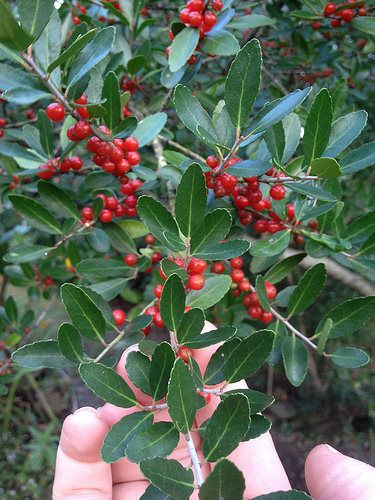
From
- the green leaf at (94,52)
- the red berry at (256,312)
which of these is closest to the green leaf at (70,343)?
the green leaf at (94,52)

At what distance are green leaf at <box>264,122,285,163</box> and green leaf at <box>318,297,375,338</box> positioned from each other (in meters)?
0.37

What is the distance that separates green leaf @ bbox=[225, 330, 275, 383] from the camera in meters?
0.75

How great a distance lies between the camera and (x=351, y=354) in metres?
1.03

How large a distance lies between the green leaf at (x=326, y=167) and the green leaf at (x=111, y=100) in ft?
1.60

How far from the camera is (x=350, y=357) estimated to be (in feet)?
3.35

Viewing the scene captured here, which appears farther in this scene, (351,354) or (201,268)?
(351,354)

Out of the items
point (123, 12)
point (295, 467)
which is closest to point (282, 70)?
point (123, 12)

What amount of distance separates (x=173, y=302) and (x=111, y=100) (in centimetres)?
54

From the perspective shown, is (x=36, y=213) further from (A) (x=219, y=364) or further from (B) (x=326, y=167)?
(B) (x=326, y=167)

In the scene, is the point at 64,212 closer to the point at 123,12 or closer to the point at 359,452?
the point at 123,12

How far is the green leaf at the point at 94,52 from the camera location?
0.84 metres

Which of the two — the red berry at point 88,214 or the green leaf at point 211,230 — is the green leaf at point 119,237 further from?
the green leaf at point 211,230

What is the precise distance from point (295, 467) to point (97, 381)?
2.63 metres

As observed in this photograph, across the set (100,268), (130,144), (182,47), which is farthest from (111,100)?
(100,268)
